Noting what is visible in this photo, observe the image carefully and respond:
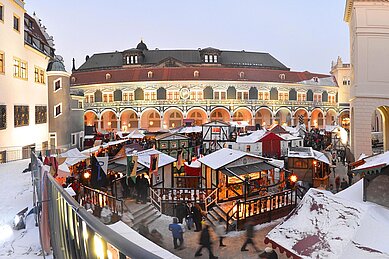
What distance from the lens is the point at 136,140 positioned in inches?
1200

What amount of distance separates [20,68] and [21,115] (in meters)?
2.99

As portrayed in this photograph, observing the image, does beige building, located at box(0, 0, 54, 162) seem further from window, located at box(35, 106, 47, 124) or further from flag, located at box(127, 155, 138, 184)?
flag, located at box(127, 155, 138, 184)

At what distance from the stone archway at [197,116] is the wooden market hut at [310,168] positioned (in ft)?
97.9

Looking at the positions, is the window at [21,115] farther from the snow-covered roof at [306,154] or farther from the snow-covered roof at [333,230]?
the snow-covered roof at [333,230]

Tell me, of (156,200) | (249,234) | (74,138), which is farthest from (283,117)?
(249,234)

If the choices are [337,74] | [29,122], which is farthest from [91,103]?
[337,74]

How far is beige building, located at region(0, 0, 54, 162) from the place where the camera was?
1772cm

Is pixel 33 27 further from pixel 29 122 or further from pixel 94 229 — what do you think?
pixel 94 229

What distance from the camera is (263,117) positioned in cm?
5144

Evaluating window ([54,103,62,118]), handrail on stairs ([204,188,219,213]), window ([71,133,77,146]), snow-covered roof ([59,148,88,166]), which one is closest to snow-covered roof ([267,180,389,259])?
handrail on stairs ([204,188,219,213])

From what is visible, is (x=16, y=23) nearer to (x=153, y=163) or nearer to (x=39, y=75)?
(x=39, y=75)

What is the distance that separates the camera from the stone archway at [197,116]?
1880 inches

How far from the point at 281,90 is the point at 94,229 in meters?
50.1

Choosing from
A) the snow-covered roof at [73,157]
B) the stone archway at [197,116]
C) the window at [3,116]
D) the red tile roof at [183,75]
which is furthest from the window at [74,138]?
the stone archway at [197,116]
